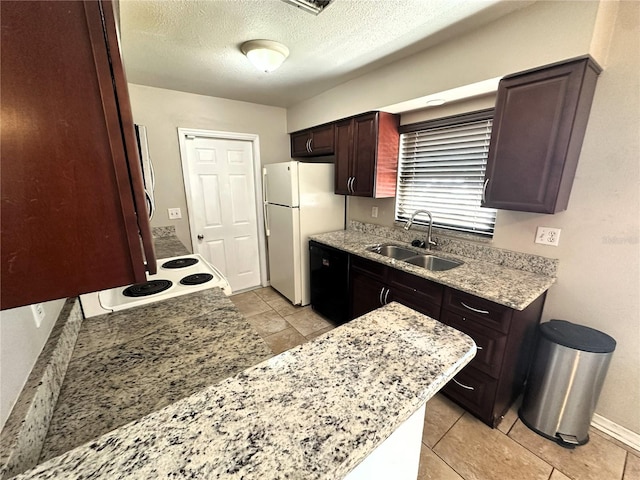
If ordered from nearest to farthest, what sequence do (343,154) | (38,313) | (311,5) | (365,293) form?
(38,313)
(311,5)
(365,293)
(343,154)

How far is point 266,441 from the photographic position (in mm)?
473

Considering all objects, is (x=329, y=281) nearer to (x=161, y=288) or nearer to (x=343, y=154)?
(x=343, y=154)

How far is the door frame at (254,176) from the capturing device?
9.51 feet

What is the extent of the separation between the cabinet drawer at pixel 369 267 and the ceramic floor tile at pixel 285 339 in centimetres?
88

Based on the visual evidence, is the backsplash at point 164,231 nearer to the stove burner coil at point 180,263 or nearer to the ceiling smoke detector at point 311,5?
the stove burner coil at point 180,263

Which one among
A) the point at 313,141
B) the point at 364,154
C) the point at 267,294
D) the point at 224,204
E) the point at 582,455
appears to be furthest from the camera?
the point at 267,294

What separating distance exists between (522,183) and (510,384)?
1260 millimetres

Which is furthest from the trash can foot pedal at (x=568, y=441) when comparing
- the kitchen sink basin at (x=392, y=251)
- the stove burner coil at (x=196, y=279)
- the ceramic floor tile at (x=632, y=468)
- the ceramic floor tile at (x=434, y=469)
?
the stove burner coil at (x=196, y=279)

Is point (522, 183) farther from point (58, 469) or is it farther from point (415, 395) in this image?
point (58, 469)

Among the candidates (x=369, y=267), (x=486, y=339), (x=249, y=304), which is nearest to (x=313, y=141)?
(x=369, y=267)

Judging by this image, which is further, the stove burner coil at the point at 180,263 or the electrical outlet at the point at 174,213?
the electrical outlet at the point at 174,213

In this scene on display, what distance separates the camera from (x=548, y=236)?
5.59 ft

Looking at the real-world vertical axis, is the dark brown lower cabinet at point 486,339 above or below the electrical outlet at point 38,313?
below

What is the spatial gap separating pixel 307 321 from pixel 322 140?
6.73 ft
